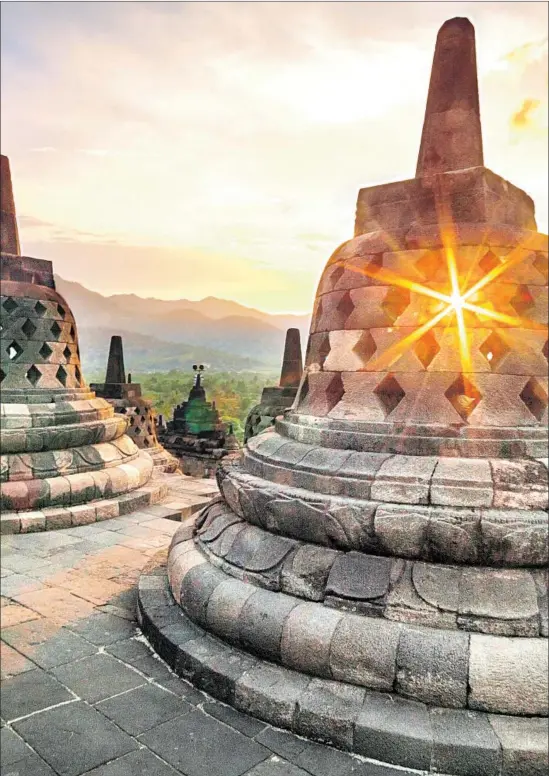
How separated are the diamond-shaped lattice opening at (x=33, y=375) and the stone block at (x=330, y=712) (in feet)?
17.8

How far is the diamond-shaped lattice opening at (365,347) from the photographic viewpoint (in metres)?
3.64

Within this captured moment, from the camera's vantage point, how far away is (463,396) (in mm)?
3324

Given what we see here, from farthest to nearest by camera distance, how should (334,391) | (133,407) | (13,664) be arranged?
(133,407) → (334,391) → (13,664)

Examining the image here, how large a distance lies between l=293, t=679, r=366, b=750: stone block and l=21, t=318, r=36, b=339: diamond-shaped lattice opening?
18.8 feet

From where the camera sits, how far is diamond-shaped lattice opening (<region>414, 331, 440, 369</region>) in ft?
11.2

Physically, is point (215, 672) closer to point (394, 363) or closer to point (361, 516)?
point (361, 516)

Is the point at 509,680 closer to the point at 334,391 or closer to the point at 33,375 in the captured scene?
the point at 334,391

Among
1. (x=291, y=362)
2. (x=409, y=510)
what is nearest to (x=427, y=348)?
(x=409, y=510)

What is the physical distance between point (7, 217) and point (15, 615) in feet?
17.8

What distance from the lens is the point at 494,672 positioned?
96.6 inches

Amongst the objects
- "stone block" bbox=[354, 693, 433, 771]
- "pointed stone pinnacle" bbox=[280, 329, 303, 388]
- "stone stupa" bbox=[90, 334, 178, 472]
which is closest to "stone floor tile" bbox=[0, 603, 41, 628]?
"stone block" bbox=[354, 693, 433, 771]

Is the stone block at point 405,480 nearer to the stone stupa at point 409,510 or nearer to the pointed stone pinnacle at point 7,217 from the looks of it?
the stone stupa at point 409,510

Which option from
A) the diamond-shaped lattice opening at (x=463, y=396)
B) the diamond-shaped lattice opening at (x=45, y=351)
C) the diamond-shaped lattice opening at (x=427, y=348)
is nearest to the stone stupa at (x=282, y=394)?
the diamond-shaped lattice opening at (x=45, y=351)

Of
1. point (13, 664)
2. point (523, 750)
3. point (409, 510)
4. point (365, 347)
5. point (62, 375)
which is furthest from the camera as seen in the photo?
point (62, 375)
